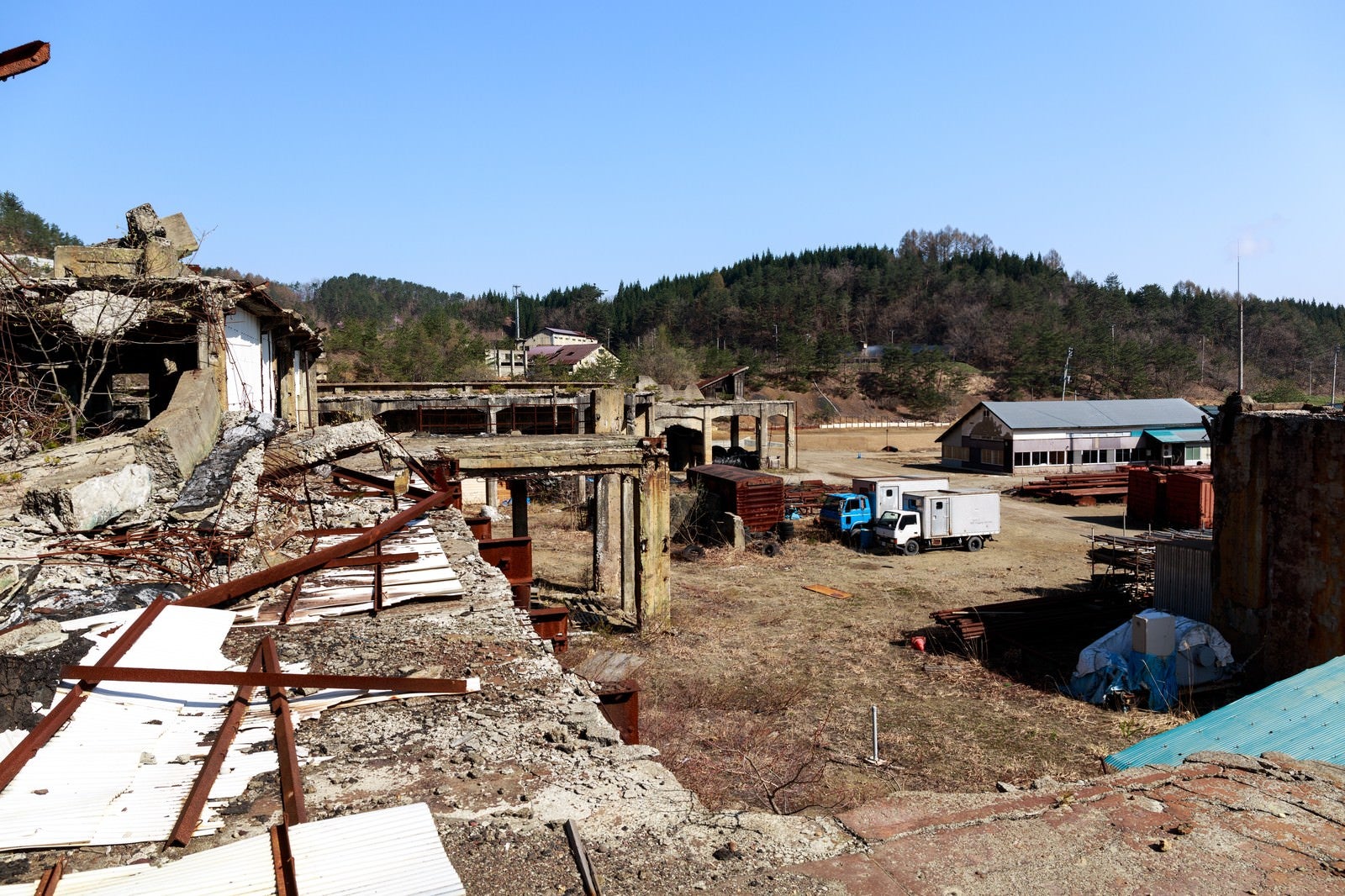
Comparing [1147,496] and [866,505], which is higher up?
[866,505]

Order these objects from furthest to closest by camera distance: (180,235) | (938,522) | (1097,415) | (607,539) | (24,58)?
(1097,415), (938,522), (607,539), (180,235), (24,58)

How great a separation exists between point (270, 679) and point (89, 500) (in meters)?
3.62

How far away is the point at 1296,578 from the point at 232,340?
17.7m

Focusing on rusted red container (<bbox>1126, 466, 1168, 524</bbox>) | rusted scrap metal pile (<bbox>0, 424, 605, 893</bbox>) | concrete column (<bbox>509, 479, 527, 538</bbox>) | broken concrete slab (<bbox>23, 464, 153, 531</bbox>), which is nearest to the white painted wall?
broken concrete slab (<bbox>23, 464, 153, 531</bbox>)

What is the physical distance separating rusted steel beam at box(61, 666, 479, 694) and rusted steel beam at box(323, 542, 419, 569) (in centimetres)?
198

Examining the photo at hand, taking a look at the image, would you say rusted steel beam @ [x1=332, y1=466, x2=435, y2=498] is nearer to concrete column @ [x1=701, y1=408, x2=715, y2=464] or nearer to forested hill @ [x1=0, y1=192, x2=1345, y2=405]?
concrete column @ [x1=701, y1=408, x2=715, y2=464]

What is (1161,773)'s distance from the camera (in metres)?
5.66

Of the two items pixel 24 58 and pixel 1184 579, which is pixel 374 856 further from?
pixel 1184 579

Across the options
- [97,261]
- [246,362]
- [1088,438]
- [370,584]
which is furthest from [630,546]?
[1088,438]

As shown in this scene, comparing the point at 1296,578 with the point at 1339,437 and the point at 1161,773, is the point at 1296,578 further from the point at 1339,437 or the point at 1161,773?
the point at 1161,773

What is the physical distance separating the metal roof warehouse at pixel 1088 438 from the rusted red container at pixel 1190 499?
44.2ft

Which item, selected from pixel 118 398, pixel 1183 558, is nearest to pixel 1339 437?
pixel 1183 558

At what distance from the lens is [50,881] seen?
122 inches

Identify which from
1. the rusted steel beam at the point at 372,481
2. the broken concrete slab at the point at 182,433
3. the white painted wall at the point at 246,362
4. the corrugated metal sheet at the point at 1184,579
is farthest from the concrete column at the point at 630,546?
the corrugated metal sheet at the point at 1184,579
